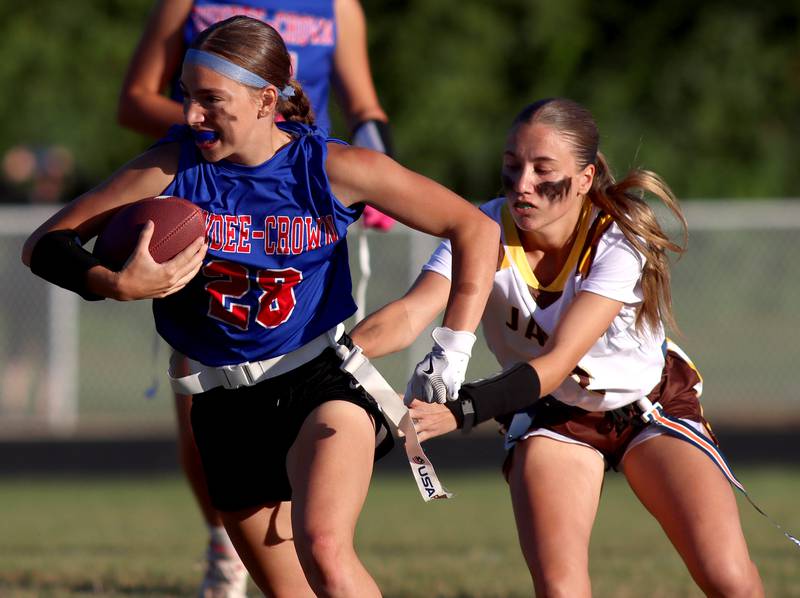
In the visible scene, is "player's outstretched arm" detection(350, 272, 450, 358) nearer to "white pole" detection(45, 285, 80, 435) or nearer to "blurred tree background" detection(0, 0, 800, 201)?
"white pole" detection(45, 285, 80, 435)

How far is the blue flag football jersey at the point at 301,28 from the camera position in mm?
4902

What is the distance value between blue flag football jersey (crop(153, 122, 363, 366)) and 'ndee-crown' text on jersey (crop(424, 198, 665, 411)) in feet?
1.63

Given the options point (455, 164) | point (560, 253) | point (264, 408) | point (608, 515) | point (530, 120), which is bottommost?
point (455, 164)

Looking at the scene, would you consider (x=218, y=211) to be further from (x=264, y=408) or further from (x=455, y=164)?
(x=455, y=164)

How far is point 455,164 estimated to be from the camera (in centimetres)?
1856

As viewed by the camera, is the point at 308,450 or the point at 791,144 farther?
the point at 791,144

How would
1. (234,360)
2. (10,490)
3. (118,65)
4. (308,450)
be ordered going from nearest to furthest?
(308,450) < (234,360) < (10,490) < (118,65)

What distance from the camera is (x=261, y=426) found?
373 centimetres

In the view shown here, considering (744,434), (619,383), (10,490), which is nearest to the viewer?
(619,383)

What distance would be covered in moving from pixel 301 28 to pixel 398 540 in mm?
3381

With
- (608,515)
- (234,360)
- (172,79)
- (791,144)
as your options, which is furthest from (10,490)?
(791,144)

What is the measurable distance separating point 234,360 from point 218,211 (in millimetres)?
421

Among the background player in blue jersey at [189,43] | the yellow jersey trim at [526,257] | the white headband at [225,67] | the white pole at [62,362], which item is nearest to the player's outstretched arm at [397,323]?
the yellow jersey trim at [526,257]

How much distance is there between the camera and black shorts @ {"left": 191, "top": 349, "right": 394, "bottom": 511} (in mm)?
3684
